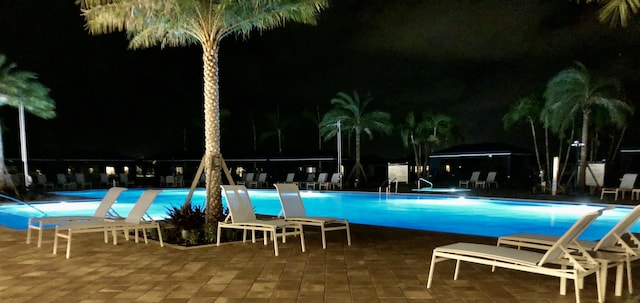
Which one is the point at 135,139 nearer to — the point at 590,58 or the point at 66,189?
the point at 66,189

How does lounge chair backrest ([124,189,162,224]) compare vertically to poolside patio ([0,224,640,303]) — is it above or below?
above

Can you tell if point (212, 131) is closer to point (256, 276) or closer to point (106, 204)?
point (106, 204)

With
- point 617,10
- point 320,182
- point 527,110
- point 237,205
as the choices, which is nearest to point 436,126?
point 527,110

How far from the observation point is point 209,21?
26.0 feet

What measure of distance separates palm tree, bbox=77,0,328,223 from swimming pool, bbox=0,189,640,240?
5351 millimetres

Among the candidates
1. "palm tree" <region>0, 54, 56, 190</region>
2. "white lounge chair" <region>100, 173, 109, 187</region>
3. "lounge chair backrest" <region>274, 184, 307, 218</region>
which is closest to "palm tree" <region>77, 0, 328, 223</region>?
"lounge chair backrest" <region>274, 184, 307, 218</region>

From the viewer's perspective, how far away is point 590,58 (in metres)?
22.2

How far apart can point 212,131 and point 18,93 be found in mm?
16243

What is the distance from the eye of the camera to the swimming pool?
11.4 m

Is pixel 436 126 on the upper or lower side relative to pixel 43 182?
upper

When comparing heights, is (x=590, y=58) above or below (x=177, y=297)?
above

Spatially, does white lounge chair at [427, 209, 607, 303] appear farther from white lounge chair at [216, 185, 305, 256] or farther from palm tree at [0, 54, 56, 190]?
palm tree at [0, 54, 56, 190]

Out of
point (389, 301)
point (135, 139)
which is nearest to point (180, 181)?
point (135, 139)

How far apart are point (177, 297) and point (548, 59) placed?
26159mm
